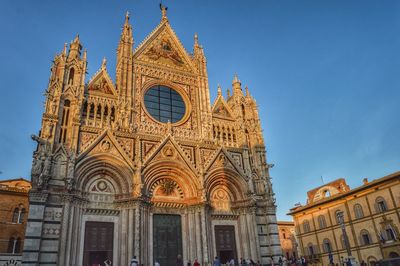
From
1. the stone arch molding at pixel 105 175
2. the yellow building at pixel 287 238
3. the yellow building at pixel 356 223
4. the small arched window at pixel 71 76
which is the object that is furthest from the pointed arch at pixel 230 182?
the yellow building at pixel 287 238

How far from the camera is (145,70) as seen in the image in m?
24.6

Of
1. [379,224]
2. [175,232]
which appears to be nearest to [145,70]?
[175,232]

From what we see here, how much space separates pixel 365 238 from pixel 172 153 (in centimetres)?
2364

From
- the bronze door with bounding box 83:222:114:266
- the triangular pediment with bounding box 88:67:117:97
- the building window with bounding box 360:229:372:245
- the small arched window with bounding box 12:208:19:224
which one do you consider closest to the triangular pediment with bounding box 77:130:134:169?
the triangular pediment with bounding box 88:67:117:97

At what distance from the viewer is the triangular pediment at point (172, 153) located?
21139mm

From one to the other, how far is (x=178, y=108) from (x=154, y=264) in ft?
37.1

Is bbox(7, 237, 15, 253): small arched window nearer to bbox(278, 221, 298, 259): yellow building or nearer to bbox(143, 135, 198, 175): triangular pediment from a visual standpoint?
bbox(143, 135, 198, 175): triangular pediment

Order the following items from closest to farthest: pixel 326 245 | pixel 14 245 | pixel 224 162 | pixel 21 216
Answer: pixel 224 162 < pixel 14 245 < pixel 21 216 < pixel 326 245

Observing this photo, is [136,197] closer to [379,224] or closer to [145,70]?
[145,70]

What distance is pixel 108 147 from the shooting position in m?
19.8

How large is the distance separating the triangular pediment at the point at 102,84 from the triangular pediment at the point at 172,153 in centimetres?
482

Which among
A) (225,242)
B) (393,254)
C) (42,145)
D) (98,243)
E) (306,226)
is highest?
(42,145)

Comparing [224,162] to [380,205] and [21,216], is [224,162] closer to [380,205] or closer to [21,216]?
[380,205]

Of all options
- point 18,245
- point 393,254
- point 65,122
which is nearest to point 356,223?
point 393,254
